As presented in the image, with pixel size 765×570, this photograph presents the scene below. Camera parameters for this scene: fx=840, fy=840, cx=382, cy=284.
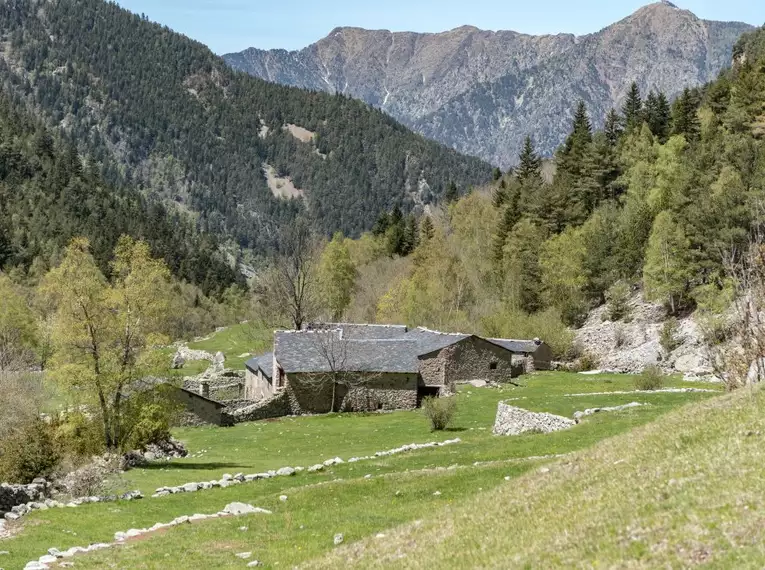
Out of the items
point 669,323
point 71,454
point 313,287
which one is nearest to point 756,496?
point 71,454

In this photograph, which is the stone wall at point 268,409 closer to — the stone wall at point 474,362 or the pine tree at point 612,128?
the stone wall at point 474,362

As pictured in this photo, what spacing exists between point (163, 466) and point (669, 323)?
5252 centimetres

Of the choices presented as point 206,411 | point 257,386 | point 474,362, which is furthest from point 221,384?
point 474,362

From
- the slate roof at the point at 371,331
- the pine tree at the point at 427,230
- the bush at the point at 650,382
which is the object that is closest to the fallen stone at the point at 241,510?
the bush at the point at 650,382

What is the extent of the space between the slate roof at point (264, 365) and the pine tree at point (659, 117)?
68.8 m

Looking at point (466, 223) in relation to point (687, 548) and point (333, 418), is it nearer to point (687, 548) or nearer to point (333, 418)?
point (333, 418)

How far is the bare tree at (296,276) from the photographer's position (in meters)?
86.1

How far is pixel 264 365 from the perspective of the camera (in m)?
70.9

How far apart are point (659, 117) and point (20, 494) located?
365ft

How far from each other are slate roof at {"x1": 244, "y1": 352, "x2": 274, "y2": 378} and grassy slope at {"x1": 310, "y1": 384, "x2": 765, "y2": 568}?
50457 mm

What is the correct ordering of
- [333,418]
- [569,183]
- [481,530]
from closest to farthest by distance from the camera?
[481,530] < [333,418] < [569,183]

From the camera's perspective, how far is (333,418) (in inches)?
2371

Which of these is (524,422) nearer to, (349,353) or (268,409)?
(349,353)

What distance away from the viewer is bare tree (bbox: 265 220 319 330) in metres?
86.1
